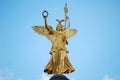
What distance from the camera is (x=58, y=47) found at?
1955 cm

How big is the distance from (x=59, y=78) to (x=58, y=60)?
1.12 m

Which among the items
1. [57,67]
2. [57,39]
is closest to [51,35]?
[57,39]

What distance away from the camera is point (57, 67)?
1906cm

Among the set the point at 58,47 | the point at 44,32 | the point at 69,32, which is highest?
the point at 69,32

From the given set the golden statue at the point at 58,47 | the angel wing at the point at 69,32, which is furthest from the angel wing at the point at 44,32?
the angel wing at the point at 69,32

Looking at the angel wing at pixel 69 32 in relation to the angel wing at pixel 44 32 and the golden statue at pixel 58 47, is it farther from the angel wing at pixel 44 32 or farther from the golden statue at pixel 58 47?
the angel wing at pixel 44 32

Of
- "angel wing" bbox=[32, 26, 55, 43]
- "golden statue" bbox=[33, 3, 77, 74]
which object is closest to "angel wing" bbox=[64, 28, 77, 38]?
"golden statue" bbox=[33, 3, 77, 74]

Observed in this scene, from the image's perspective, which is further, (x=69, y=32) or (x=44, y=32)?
(x=69, y=32)

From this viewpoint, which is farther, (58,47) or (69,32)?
(69,32)

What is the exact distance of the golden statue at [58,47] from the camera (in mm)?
19141

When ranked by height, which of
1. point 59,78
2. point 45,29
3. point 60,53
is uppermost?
point 45,29

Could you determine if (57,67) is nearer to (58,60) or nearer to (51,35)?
(58,60)

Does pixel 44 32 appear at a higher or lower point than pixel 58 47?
higher

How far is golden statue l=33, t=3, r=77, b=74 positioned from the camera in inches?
754
